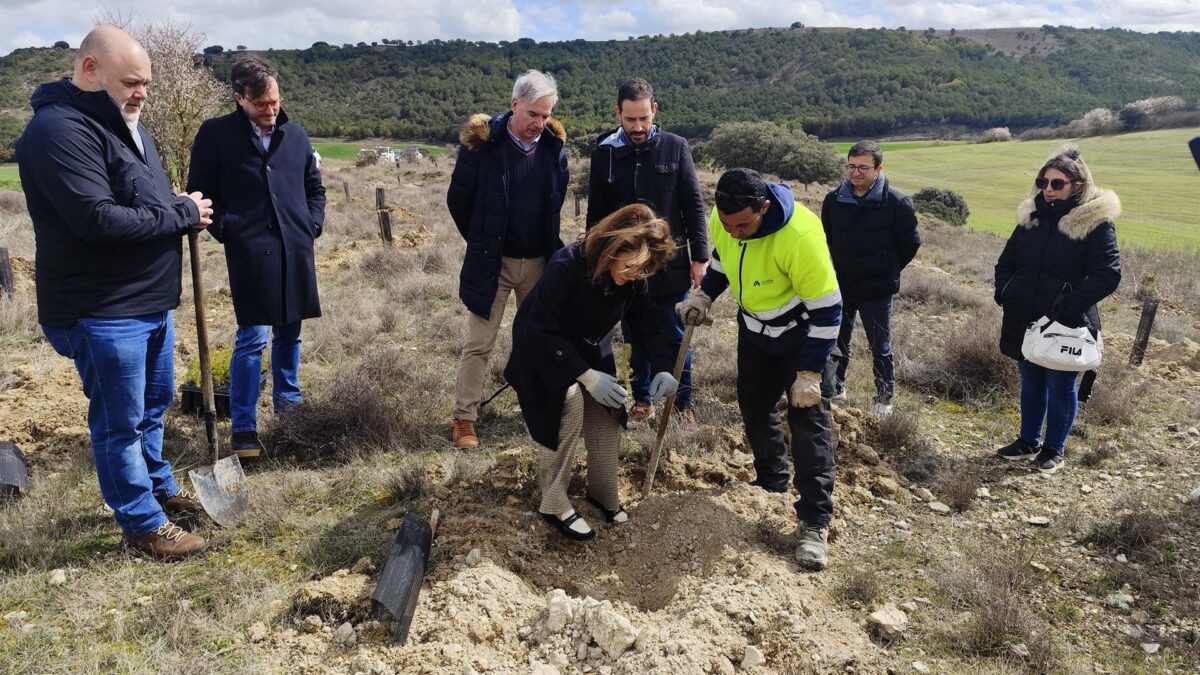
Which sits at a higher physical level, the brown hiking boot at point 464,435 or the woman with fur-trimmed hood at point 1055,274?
the woman with fur-trimmed hood at point 1055,274

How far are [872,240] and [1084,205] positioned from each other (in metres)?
1.20

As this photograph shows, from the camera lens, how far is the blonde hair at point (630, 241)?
9.55ft

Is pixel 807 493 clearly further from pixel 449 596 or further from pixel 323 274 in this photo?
pixel 323 274

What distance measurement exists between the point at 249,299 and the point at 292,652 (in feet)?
6.70

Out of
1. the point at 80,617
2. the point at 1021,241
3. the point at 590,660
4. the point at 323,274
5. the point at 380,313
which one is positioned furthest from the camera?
the point at 323,274

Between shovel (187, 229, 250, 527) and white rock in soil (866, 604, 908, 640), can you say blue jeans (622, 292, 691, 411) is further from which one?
shovel (187, 229, 250, 527)

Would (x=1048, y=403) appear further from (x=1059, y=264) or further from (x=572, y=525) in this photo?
(x=572, y=525)

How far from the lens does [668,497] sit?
373 centimetres

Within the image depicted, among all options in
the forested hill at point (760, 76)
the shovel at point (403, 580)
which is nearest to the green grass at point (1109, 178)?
the shovel at point (403, 580)

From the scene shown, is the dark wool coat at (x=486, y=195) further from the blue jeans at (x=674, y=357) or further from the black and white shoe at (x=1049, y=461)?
the black and white shoe at (x=1049, y=461)

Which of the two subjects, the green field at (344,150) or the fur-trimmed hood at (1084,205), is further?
the green field at (344,150)

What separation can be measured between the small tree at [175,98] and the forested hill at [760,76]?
136 ft

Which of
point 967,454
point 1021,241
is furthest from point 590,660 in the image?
point 1021,241

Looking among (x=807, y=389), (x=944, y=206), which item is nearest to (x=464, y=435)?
(x=807, y=389)
